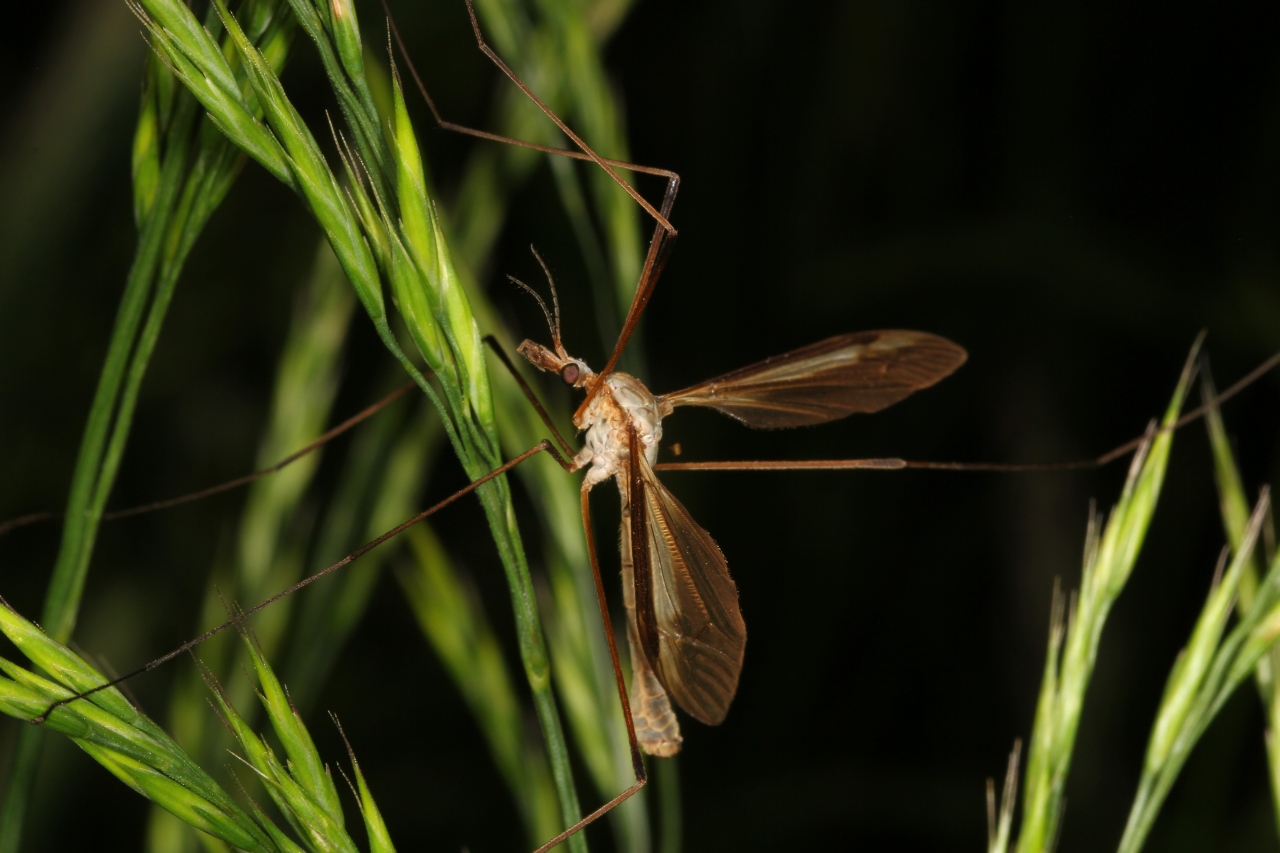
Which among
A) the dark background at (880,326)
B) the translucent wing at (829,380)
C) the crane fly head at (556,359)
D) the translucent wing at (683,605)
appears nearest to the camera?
the translucent wing at (683,605)

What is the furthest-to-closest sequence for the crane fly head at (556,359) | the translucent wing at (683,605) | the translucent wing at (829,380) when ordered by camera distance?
the translucent wing at (829,380) < the crane fly head at (556,359) < the translucent wing at (683,605)

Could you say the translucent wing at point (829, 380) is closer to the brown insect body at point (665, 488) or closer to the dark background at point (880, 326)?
the brown insect body at point (665, 488)

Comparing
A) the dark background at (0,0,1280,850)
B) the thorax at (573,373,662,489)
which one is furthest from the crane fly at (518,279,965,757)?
the dark background at (0,0,1280,850)

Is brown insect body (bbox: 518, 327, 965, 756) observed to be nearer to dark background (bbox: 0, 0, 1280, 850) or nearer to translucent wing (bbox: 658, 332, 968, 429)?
translucent wing (bbox: 658, 332, 968, 429)

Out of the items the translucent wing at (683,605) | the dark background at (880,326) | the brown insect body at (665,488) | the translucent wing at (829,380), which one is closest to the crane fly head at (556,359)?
the brown insect body at (665,488)

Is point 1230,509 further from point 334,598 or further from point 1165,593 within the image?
point 1165,593

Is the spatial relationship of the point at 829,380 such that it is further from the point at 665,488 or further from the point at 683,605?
the point at 683,605

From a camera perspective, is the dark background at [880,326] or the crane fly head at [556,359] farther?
the dark background at [880,326]

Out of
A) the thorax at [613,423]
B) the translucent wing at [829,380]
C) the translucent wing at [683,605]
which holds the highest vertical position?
the translucent wing at [829,380]
